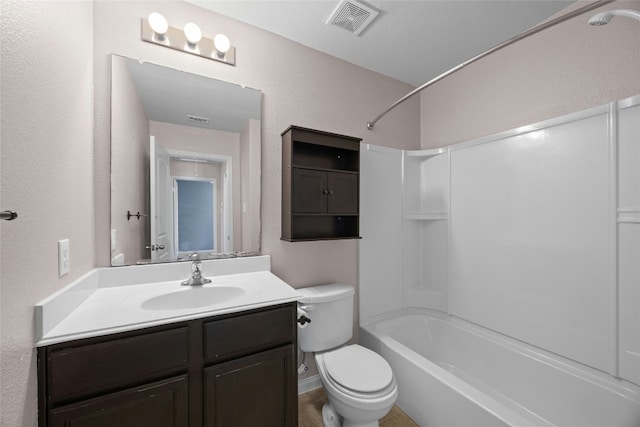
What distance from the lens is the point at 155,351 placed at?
97cm

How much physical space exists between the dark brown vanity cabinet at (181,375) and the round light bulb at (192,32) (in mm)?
1529

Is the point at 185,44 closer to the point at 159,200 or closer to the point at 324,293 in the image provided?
the point at 159,200

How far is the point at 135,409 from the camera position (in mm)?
938

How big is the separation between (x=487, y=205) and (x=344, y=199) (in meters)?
1.09

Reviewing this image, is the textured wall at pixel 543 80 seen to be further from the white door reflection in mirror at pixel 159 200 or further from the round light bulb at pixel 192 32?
the white door reflection in mirror at pixel 159 200

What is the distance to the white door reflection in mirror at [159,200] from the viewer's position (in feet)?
4.89

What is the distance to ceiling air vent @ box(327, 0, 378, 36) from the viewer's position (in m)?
1.56

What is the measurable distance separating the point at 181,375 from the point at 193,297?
406 mm

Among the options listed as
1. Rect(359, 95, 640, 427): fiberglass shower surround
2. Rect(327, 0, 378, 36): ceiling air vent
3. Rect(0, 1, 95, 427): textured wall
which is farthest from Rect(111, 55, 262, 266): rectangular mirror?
Rect(359, 95, 640, 427): fiberglass shower surround

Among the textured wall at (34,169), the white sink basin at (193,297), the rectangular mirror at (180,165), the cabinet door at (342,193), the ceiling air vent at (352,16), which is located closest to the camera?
the textured wall at (34,169)

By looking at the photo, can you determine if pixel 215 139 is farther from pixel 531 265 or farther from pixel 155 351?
pixel 531 265

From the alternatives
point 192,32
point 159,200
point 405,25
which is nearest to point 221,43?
point 192,32

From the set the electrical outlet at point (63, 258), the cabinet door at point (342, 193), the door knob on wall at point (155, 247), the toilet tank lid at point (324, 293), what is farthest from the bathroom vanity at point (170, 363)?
the cabinet door at point (342, 193)

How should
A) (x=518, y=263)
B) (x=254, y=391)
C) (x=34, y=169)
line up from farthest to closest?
(x=518, y=263), (x=254, y=391), (x=34, y=169)
